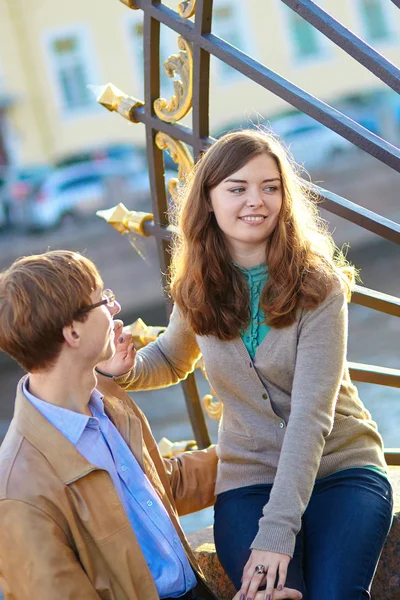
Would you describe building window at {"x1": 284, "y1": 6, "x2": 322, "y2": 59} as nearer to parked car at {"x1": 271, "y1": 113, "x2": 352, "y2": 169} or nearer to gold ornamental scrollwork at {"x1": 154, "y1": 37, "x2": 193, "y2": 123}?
parked car at {"x1": 271, "y1": 113, "x2": 352, "y2": 169}

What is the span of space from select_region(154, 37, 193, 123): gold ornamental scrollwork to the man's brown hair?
648mm

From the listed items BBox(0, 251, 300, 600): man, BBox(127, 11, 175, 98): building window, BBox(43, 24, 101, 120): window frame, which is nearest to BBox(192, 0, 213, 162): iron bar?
BBox(0, 251, 300, 600): man

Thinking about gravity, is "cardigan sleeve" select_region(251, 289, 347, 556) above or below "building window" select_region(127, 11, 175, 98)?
above

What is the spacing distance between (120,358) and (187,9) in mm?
794

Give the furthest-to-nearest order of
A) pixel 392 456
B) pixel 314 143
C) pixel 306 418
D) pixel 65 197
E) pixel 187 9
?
1. pixel 65 197
2. pixel 314 143
3. pixel 392 456
4. pixel 187 9
5. pixel 306 418

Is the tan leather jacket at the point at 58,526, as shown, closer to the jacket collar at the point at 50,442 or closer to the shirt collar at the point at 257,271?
the jacket collar at the point at 50,442

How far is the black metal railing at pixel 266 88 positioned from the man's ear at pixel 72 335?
65 centimetres

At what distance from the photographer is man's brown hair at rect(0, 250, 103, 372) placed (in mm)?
1583

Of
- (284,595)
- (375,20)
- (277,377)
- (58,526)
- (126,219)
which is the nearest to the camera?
(58,526)

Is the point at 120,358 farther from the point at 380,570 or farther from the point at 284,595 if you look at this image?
the point at 380,570

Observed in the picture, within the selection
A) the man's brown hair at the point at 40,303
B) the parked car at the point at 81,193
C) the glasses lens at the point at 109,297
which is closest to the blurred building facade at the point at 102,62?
the parked car at the point at 81,193

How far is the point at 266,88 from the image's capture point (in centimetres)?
186

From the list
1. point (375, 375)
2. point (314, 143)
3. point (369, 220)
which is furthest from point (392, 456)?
point (314, 143)

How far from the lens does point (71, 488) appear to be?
5.24ft
